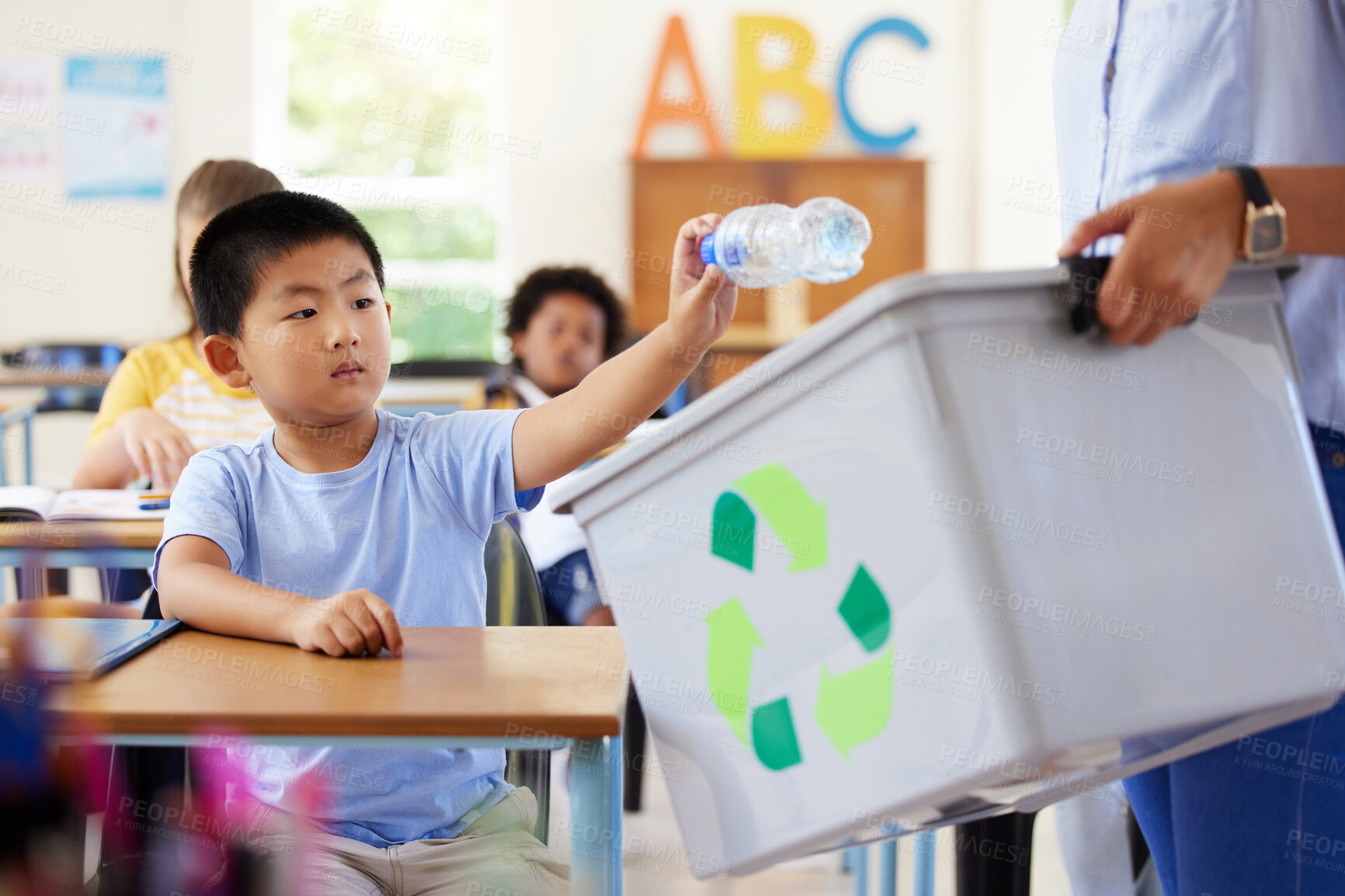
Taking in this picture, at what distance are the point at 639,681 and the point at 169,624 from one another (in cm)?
45

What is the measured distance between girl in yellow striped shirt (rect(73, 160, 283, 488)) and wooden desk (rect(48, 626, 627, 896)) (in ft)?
3.56

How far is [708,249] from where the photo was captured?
3.32 ft

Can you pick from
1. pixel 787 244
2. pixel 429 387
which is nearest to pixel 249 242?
pixel 787 244

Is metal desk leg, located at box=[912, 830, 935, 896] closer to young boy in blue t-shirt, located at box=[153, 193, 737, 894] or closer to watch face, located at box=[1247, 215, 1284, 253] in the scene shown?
young boy in blue t-shirt, located at box=[153, 193, 737, 894]

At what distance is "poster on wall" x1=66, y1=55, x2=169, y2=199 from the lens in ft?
20.4

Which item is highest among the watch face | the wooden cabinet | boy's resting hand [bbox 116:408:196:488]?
the wooden cabinet

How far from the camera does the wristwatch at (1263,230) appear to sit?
2.15 feet

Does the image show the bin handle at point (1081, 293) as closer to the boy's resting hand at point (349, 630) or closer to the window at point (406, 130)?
the boy's resting hand at point (349, 630)

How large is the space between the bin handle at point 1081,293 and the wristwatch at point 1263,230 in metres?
0.12

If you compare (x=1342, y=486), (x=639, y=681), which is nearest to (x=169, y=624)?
(x=639, y=681)

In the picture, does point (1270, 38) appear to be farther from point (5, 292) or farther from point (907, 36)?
point (5, 292)

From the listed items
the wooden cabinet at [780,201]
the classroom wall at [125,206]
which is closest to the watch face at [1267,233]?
the wooden cabinet at [780,201]

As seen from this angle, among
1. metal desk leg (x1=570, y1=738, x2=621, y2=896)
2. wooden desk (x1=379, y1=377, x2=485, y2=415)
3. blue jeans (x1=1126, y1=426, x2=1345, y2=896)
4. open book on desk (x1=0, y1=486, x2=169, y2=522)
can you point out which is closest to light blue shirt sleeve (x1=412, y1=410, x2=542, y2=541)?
metal desk leg (x1=570, y1=738, x2=621, y2=896)

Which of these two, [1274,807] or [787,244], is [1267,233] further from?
[787,244]
